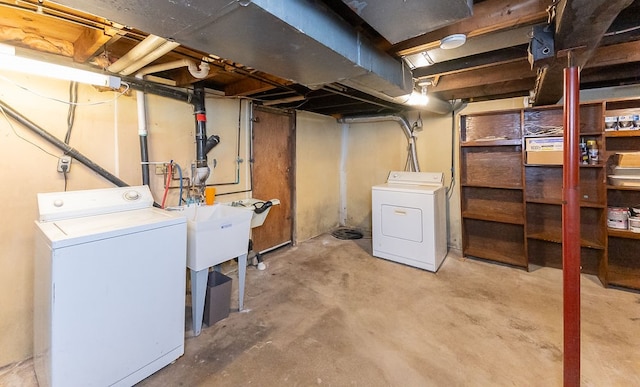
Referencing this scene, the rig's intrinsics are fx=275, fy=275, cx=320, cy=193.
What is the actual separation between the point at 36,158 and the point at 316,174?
3.11 metres

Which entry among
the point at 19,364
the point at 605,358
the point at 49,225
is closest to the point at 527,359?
the point at 605,358

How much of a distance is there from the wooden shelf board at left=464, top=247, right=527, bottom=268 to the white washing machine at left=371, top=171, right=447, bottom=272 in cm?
32

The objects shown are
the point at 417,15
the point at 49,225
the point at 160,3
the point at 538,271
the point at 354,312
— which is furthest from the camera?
the point at 538,271

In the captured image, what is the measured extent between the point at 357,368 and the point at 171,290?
124 centimetres

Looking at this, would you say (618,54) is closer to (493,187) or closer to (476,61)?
(476,61)

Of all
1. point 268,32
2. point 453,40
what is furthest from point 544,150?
point 268,32

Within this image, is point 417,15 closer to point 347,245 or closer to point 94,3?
point 94,3

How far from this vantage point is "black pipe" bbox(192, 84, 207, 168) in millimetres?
2557

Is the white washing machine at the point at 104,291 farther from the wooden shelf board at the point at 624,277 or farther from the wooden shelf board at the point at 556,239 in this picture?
the wooden shelf board at the point at 624,277

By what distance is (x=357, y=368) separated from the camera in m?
1.70

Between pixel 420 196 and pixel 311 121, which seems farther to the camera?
A: pixel 311 121

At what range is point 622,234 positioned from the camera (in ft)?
8.29

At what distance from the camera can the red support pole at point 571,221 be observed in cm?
126

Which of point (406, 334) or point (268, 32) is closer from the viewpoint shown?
point (268, 32)
